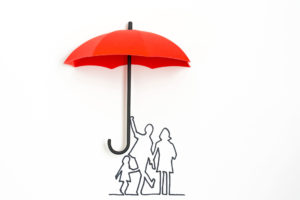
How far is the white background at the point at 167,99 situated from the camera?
1.75 metres

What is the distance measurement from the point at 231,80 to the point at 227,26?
0.32 metres

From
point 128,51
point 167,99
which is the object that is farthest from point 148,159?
point 128,51

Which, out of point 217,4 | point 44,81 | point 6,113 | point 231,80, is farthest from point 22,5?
point 231,80

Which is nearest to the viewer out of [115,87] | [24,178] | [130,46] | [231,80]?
[130,46]

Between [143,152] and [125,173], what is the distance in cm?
15

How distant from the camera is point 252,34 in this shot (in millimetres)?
2039

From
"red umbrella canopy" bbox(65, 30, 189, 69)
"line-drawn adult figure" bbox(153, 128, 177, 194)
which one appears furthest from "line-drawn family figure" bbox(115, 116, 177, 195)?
"red umbrella canopy" bbox(65, 30, 189, 69)

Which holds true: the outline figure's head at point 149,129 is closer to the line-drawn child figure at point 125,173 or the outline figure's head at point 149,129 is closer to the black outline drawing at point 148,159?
the black outline drawing at point 148,159

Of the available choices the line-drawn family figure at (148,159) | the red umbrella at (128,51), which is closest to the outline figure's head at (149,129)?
the line-drawn family figure at (148,159)

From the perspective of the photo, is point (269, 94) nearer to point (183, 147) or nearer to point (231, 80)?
point (231, 80)

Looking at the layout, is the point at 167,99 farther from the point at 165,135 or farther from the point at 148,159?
the point at 148,159

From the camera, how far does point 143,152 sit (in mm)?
1865

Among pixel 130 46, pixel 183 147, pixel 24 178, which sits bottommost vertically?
pixel 24 178

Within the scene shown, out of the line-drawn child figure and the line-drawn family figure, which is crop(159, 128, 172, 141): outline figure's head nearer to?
the line-drawn family figure
